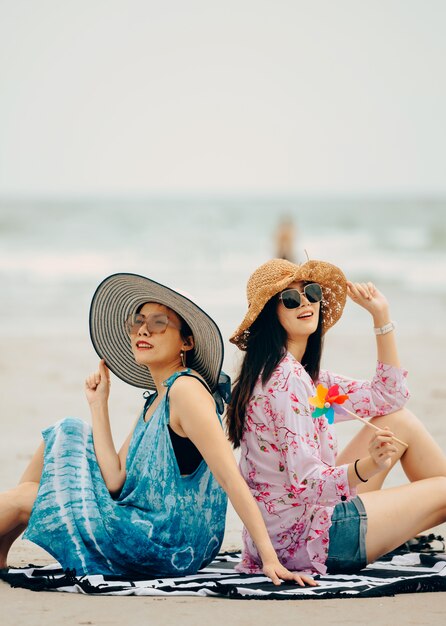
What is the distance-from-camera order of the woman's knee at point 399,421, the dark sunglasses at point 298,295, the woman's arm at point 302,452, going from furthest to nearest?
the woman's knee at point 399,421
the dark sunglasses at point 298,295
the woman's arm at point 302,452

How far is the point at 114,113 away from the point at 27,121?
9.69 metres

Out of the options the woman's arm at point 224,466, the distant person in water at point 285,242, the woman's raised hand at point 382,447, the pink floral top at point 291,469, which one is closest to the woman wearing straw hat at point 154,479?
the woman's arm at point 224,466

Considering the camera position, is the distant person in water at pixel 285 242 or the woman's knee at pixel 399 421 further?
the distant person in water at pixel 285 242

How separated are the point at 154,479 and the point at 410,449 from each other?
1.12 metres

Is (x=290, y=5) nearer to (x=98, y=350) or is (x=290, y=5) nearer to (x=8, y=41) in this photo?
(x=8, y=41)

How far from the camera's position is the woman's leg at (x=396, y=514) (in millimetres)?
4371

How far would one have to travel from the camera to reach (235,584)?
4.18m

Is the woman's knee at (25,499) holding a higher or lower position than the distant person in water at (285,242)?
lower

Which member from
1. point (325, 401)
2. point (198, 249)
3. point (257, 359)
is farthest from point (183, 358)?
point (198, 249)

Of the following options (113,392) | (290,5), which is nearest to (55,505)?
(113,392)

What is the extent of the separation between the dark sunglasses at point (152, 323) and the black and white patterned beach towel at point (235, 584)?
Result: 926mm

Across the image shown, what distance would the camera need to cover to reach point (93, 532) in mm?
4285

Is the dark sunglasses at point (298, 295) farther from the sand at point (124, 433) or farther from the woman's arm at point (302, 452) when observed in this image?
the sand at point (124, 433)

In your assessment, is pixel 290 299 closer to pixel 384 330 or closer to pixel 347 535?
pixel 384 330
